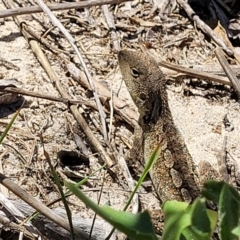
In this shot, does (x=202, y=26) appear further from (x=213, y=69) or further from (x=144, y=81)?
(x=144, y=81)

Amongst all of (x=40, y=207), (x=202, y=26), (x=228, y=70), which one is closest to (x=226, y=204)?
(x=40, y=207)

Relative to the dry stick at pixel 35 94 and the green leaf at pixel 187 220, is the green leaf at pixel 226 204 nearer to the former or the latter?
the green leaf at pixel 187 220

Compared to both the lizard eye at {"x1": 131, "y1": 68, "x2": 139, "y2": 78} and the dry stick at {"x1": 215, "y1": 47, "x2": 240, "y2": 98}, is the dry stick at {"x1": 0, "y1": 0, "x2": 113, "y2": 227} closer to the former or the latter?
the lizard eye at {"x1": 131, "y1": 68, "x2": 139, "y2": 78}

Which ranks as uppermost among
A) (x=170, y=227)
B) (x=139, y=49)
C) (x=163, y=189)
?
(x=139, y=49)

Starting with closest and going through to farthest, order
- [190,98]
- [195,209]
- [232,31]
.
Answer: [195,209] < [190,98] < [232,31]

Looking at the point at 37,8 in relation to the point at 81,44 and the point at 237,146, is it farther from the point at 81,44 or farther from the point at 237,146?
the point at 237,146

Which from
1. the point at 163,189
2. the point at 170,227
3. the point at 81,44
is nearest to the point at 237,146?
the point at 163,189

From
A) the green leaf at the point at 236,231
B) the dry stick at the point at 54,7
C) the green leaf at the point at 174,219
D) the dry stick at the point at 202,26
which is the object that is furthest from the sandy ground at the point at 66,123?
the green leaf at the point at 236,231
